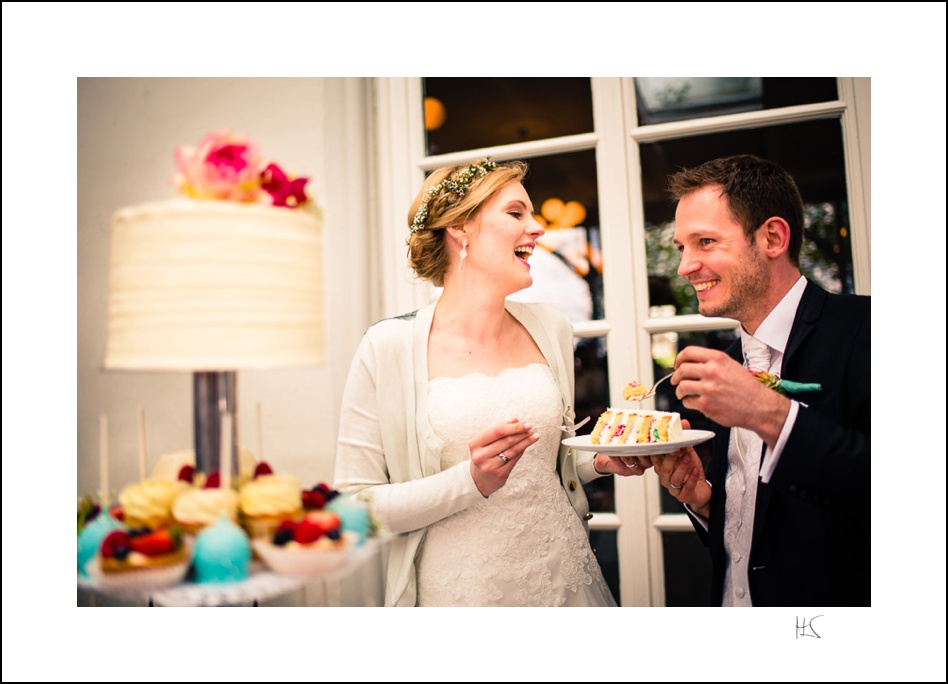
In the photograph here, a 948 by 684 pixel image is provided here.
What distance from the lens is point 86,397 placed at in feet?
7.32

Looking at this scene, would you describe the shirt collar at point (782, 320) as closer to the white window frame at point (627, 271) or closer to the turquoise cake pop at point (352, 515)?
the white window frame at point (627, 271)

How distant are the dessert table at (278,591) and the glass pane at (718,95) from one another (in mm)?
1760

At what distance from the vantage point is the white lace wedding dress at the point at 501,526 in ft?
7.09

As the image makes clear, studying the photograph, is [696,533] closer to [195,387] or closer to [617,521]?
[617,521]

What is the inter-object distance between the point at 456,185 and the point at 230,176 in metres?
0.76

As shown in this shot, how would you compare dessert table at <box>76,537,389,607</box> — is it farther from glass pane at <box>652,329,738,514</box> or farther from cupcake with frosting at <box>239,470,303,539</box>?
glass pane at <box>652,329,738,514</box>

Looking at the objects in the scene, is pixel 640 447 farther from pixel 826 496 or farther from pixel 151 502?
pixel 151 502

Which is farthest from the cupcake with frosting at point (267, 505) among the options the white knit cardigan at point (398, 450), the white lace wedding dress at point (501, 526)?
the white lace wedding dress at point (501, 526)

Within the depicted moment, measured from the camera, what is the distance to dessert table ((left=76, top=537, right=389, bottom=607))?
184cm

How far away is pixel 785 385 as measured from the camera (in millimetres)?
2021

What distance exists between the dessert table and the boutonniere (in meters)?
1.25

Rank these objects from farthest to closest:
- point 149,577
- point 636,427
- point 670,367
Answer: point 670,367, point 636,427, point 149,577

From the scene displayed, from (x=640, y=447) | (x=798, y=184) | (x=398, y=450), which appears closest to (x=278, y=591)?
(x=398, y=450)
